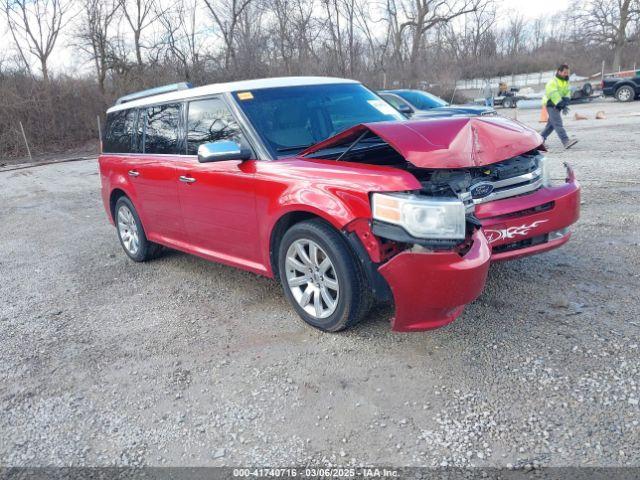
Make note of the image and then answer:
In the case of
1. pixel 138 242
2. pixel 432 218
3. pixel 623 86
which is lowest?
pixel 138 242

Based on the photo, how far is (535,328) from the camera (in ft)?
11.4

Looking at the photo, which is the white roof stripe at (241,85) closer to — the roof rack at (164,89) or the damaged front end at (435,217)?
the roof rack at (164,89)

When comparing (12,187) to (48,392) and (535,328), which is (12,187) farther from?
(535,328)

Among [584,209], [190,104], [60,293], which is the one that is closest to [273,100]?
[190,104]

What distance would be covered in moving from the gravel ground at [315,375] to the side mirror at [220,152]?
123 centimetres

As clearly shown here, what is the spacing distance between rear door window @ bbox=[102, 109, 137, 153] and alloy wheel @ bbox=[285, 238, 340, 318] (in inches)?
105

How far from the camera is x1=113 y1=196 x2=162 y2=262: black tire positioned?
18.4 ft

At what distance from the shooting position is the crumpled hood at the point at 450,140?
10.9ft

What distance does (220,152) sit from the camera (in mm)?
3715

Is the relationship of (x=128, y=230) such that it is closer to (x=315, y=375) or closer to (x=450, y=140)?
(x=315, y=375)

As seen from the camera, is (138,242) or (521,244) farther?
(138,242)

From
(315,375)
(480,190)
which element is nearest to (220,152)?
(315,375)

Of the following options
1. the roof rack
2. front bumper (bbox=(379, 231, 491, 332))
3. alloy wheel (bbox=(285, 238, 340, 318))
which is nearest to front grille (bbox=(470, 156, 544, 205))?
front bumper (bbox=(379, 231, 491, 332))

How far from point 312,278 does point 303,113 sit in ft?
Result: 4.79
